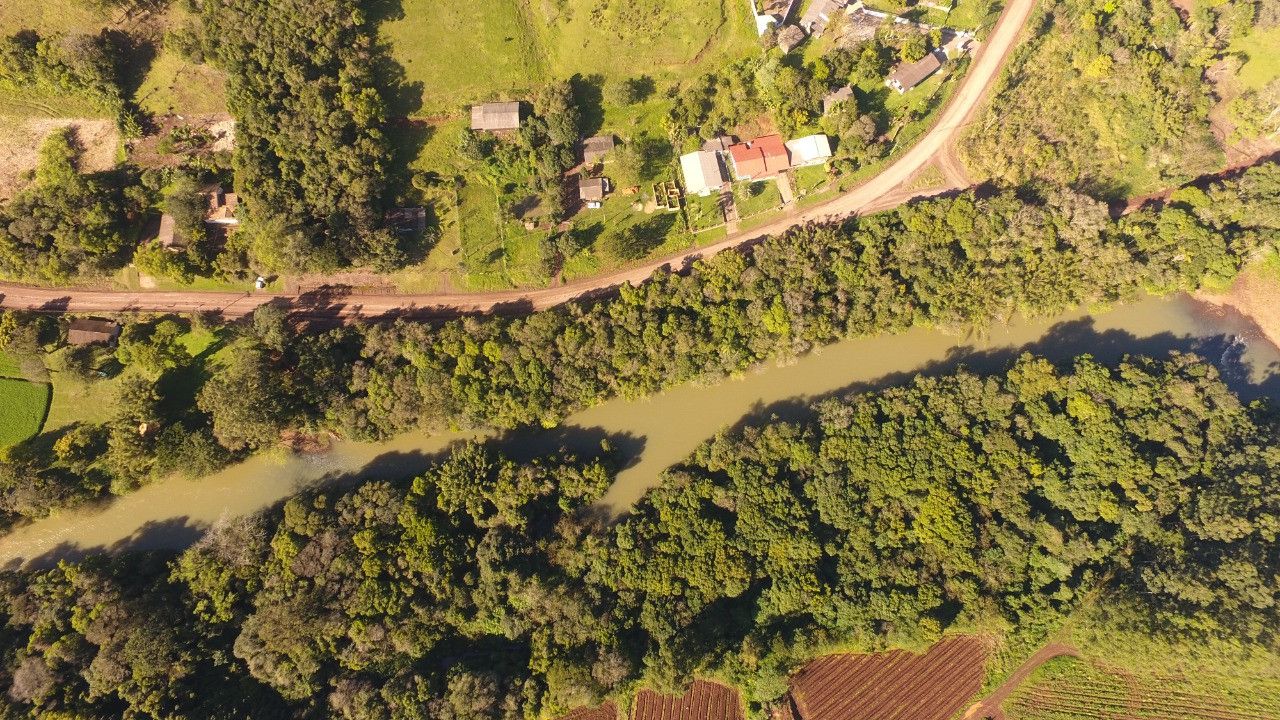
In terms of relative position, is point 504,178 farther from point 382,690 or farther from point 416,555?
point 382,690

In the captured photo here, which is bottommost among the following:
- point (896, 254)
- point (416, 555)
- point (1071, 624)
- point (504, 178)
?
point (1071, 624)

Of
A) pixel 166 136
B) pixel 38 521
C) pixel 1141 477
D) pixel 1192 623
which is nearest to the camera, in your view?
pixel 1192 623

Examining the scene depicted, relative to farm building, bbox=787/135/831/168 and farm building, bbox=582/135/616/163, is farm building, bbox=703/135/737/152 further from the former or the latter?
farm building, bbox=582/135/616/163

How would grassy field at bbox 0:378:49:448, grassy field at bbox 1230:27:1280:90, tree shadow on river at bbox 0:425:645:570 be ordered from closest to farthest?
tree shadow on river at bbox 0:425:645:570
grassy field at bbox 0:378:49:448
grassy field at bbox 1230:27:1280:90

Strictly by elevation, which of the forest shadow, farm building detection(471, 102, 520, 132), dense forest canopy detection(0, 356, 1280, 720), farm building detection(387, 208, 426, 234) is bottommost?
dense forest canopy detection(0, 356, 1280, 720)

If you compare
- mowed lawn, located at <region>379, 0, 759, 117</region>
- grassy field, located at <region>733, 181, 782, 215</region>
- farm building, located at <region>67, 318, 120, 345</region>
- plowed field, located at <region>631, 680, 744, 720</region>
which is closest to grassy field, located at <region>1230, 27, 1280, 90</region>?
grassy field, located at <region>733, 181, 782, 215</region>

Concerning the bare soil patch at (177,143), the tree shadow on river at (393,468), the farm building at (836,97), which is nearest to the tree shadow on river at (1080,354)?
the tree shadow on river at (393,468)

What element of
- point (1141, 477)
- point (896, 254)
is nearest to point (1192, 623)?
point (1141, 477)
